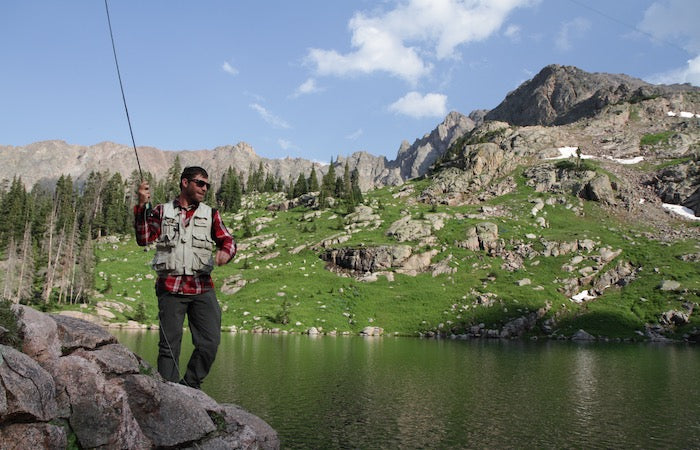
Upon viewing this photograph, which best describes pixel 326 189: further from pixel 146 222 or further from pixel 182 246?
pixel 146 222

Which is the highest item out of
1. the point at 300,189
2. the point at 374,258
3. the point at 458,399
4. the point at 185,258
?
the point at 300,189

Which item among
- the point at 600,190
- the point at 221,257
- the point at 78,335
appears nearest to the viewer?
the point at 78,335

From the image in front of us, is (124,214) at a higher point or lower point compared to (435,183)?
lower

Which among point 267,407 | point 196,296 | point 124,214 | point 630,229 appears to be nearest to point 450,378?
point 267,407

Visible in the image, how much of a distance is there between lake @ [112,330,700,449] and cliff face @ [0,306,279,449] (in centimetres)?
821

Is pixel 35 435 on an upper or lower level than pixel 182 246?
lower

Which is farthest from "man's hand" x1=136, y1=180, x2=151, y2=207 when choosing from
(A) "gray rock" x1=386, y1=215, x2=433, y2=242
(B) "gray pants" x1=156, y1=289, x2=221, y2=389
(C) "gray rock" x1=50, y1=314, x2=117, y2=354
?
(A) "gray rock" x1=386, y1=215, x2=433, y2=242

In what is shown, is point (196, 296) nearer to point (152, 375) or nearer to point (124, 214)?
point (152, 375)

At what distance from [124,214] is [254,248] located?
177 feet

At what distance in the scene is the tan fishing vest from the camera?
10.3 metres

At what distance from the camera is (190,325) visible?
36.3 feet

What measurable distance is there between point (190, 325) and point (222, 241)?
7.29 ft

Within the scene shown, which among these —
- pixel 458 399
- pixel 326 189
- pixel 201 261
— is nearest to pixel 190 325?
pixel 201 261

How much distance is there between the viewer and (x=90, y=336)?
31.6ft
